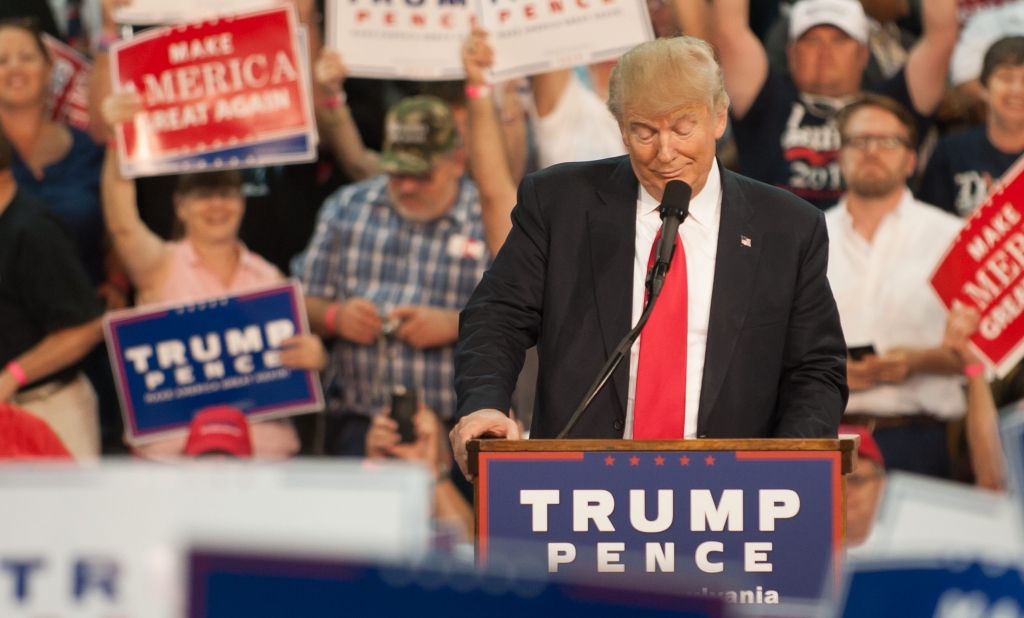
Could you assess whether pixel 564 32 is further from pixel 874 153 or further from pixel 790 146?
pixel 874 153

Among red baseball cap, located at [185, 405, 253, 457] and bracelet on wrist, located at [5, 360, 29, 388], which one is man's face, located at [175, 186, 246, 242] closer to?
red baseball cap, located at [185, 405, 253, 457]

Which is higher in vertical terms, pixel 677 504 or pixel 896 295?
pixel 677 504

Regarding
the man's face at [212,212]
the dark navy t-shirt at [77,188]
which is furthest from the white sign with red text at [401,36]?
the dark navy t-shirt at [77,188]

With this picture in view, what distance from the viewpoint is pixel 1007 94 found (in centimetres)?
483

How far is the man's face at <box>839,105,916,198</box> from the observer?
15.6ft

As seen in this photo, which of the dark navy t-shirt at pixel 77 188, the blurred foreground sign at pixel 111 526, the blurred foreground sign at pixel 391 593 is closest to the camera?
the blurred foreground sign at pixel 391 593

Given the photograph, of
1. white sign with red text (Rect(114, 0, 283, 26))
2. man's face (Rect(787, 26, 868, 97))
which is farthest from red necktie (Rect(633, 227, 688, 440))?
white sign with red text (Rect(114, 0, 283, 26))

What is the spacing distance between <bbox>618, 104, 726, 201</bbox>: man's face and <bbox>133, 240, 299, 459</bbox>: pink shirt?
2963mm

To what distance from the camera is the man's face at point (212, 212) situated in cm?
509

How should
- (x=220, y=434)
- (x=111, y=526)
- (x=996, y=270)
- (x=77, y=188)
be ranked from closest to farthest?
(x=111, y=526) → (x=996, y=270) → (x=220, y=434) → (x=77, y=188)

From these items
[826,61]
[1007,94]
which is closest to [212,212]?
[826,61]

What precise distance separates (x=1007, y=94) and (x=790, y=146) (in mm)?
788

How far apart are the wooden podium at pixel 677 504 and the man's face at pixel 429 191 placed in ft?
9.45

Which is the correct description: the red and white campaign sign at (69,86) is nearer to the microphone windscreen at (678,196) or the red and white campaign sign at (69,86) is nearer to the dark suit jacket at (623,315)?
the dark suit jacket at (623,315)
